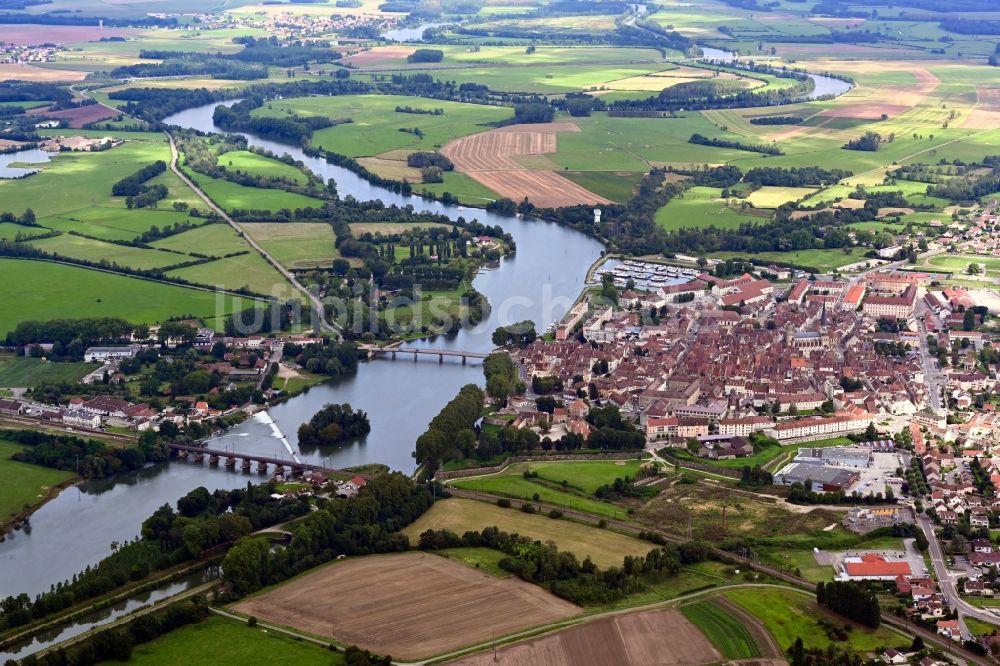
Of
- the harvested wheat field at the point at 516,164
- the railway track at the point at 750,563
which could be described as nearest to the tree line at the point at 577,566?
the railway track at the point at 750,563

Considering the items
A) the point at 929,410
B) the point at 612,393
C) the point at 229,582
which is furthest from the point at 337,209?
the point at 229,582

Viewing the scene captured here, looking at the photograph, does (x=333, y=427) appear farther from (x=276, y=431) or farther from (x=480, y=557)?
(x=480, y=557)

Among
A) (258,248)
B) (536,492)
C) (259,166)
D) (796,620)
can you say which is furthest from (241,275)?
(796,620)

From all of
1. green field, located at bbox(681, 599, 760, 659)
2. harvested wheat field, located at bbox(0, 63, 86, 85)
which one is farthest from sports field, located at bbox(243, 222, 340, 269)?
harvested wheat field, located at bbox(0, 63, 86, 85)

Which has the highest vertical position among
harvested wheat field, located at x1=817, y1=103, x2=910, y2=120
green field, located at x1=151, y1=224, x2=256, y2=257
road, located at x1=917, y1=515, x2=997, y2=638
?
harvested wheat field, located at x1=817, y1=103, x2=910, y2=120

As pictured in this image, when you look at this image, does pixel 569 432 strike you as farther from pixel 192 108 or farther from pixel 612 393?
pixel 192 108

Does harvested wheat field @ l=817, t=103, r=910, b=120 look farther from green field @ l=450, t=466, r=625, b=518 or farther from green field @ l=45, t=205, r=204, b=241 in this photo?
green field @ l=450, t=466, r=625, b=518
